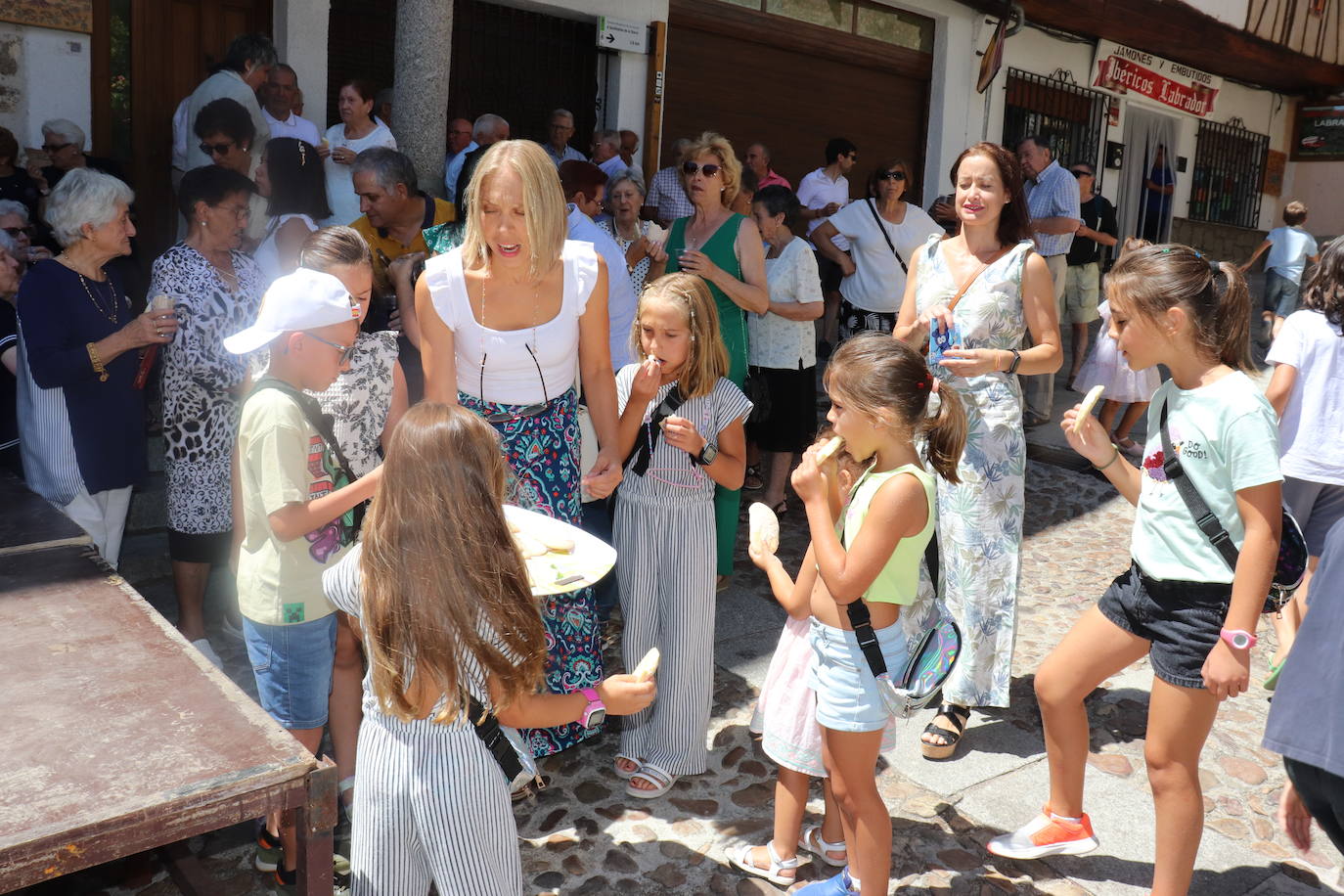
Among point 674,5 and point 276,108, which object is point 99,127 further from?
point 674,5

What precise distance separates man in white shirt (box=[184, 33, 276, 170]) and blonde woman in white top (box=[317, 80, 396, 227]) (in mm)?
406

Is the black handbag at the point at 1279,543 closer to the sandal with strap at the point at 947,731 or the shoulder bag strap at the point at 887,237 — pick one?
the sandal with strap at the point at 947,731

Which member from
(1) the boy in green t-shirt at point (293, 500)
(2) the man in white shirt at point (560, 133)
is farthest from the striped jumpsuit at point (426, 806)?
(2) the man in white shirt at point (560, 133)

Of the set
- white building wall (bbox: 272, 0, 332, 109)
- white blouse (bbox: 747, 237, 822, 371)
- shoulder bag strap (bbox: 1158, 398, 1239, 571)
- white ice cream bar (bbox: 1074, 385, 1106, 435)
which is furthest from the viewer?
white building wall (bbox: 272, 0, 332, 109)

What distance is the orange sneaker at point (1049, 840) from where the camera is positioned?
3072 millimetres

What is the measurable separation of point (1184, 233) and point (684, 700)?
1536cm

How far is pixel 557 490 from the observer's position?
10.7 feet

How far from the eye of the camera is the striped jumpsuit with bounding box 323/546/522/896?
2.08 meters

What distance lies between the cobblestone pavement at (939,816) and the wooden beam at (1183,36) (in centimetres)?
949

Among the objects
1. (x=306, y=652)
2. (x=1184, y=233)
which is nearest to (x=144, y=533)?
(x=306, y=652)

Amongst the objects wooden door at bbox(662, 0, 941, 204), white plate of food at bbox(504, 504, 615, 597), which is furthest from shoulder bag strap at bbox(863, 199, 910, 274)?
white plate of food at bbox(504, 504, 615, 597)

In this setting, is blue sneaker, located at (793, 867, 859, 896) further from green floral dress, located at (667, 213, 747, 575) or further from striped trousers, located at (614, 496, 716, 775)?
green floral dress, located at (667, 213, 747, 575)

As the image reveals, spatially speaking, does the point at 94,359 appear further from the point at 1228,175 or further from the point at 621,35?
the point at 1228,175

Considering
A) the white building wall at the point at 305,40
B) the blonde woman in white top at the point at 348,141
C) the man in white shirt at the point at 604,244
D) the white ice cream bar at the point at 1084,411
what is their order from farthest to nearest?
1. the white building wall at the point at 305,40
2. the blonde woman in white top at the point at 348,141
3. the man in white shirt at the point at 604,244
4. the white ice cream bar at the point at 1084,411
